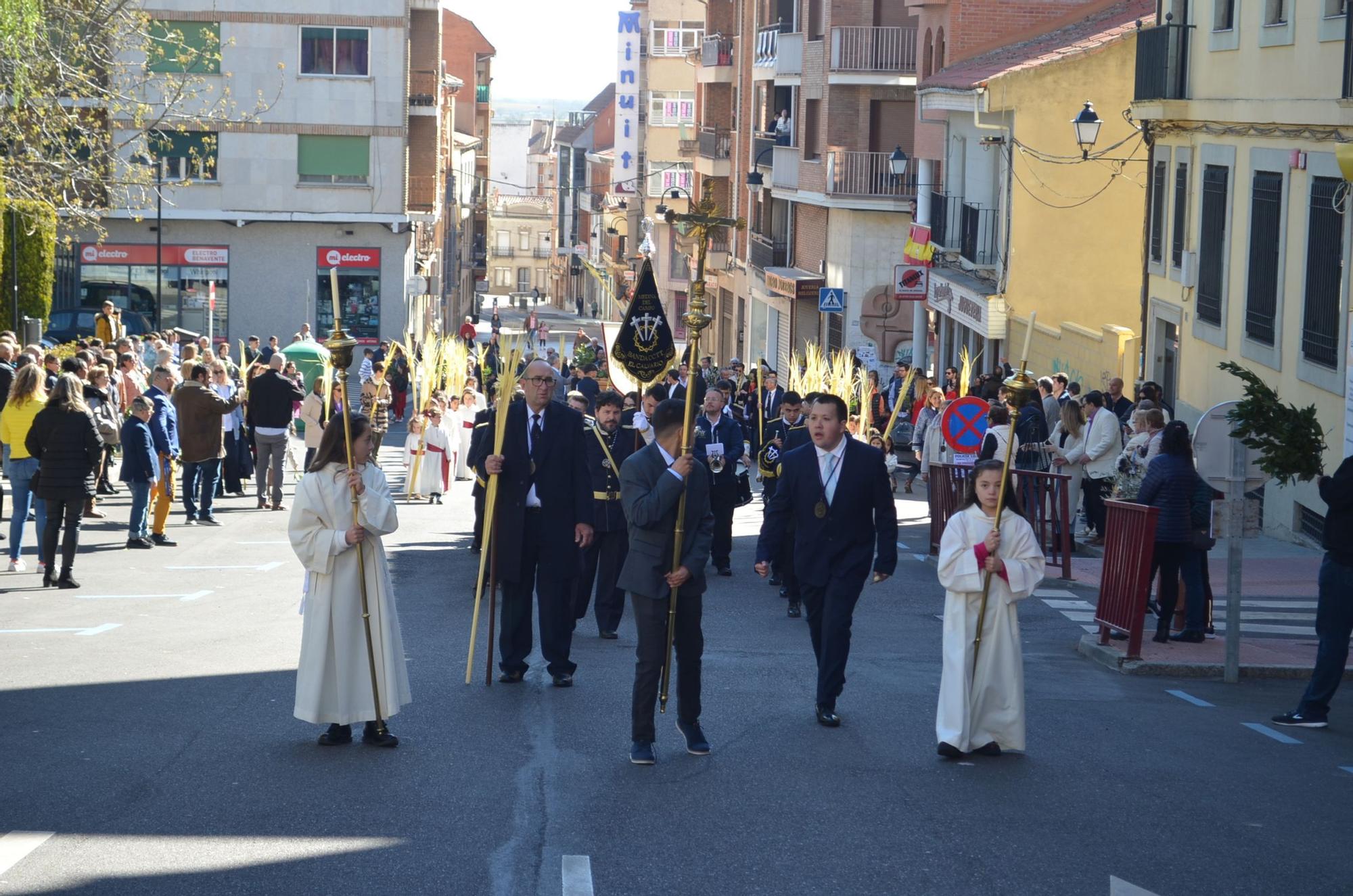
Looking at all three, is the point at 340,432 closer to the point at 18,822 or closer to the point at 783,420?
the point at 18,822

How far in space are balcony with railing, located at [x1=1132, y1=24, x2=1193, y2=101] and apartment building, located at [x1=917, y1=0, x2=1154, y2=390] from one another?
3378mm

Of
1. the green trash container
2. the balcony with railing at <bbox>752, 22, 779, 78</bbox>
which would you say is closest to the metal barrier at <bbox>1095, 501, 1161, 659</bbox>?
the green trash container

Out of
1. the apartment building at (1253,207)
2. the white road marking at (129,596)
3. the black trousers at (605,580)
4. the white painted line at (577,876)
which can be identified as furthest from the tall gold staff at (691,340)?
the apartment building at (1253,207)

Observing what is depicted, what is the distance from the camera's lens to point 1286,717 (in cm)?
994

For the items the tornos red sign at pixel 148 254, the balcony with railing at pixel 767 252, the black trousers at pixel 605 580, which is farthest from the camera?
the balcony with railing at pixel 767 252

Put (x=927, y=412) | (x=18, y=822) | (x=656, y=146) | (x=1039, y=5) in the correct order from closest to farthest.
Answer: (x=18, y=822)
(x=927, y=412)
(x=1039, y=5)
(x=656, y=146)

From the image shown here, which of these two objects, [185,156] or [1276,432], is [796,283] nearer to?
[185,156]

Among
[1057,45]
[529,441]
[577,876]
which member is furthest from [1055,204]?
[577,876]

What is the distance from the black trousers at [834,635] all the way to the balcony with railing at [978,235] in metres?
26.4

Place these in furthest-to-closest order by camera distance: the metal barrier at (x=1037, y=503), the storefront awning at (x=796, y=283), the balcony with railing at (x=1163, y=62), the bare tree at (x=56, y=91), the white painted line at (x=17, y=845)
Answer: the storefront awning at (x=796, y=283), the balcony with railing at (x=1163, y=62), the bare tree at (x=56, y=91), the metal barrier at (x=1037, y=503), the white painted line at (x=17, y=845)

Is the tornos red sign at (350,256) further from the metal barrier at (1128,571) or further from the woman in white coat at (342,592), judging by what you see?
the woman in white coat at (342,592)

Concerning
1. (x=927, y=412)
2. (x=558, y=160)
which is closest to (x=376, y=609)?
(x=927, y=412)

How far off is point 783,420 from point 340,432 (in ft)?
25.5

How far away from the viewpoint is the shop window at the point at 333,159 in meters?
49.2
